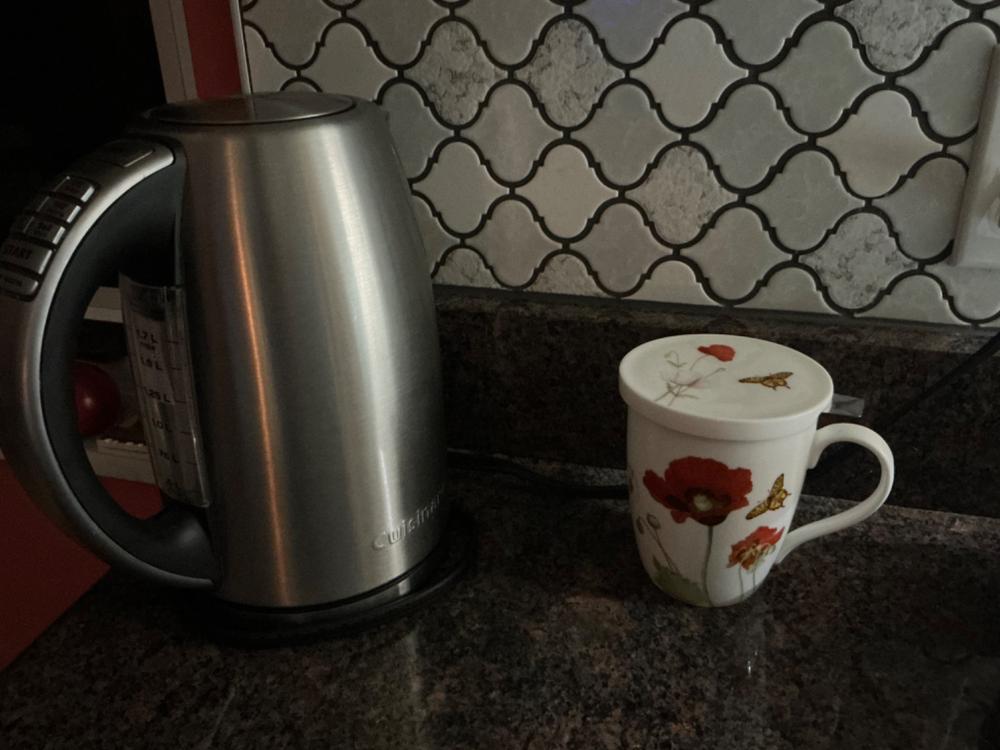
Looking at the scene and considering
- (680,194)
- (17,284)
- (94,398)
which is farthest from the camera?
(94,398)

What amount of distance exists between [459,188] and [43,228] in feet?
0.99

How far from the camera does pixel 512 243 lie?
0.61m

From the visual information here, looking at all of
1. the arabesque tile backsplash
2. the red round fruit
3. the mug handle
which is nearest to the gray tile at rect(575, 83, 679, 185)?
the arabesque tile backsplash

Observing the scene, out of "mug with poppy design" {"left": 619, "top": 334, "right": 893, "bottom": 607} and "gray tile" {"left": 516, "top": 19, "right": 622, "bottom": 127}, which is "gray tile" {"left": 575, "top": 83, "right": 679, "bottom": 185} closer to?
"gray tile" {"left": 516, "top": 19, "right": 622, "bottom": 127}

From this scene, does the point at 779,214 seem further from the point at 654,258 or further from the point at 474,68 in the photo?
the point at 474,68

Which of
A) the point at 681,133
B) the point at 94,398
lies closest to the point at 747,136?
the point at 681,133

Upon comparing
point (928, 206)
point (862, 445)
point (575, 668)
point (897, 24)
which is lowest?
point (575, 668)

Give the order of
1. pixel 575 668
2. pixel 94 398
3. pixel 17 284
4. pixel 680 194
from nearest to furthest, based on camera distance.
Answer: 1. pixel 17 284
2. pixel 575 668
3. pixel 680 194
4. pixel 94 398

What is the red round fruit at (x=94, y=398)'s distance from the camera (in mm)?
747

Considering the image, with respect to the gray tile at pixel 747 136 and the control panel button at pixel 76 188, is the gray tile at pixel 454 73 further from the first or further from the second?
the control panel button at pixel 76 188

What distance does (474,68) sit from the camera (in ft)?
1.85

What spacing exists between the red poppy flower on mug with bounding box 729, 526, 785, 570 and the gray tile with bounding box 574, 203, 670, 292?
0.21 metres

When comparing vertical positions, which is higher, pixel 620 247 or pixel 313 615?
pixel 620 247

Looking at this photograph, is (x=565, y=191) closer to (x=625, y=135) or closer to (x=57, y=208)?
(x=625, y=135)
